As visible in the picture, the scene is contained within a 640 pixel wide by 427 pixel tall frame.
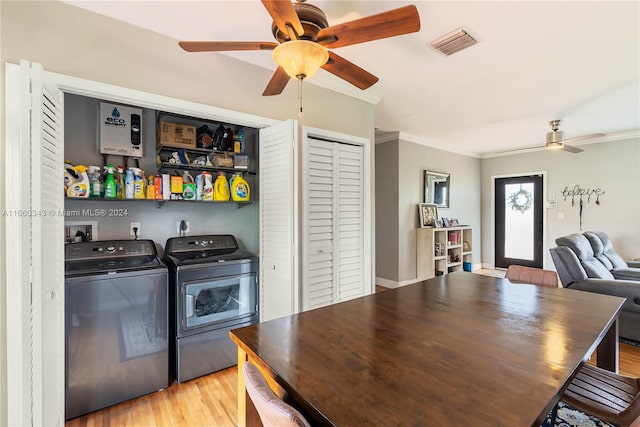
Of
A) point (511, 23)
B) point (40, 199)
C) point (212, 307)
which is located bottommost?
point (212, 307)

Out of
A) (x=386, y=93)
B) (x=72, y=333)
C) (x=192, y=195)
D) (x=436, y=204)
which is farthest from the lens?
(x=436, y=204)

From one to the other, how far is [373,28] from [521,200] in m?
5.89

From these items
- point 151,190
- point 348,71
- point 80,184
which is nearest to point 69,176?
point 80,184

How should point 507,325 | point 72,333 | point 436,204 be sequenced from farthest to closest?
1. point 436,204
2. point 72,333
3. point 507,325

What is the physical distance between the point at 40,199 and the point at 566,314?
98.9 inches

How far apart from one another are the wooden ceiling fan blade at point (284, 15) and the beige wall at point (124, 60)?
2.60 ft

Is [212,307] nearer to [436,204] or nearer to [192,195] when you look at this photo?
[192,195]

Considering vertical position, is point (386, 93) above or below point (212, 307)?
above

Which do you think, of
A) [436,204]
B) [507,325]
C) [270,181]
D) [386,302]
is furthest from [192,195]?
[436,204]

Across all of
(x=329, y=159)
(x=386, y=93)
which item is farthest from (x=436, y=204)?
(x=329, y=159)

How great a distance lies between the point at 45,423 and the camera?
1397 millimetres

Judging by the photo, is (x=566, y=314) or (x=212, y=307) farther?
(x=212, y=307)

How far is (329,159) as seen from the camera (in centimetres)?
263

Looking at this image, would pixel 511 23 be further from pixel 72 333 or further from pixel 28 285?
pixel 72 333
